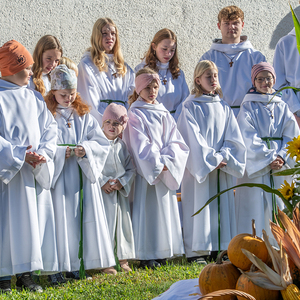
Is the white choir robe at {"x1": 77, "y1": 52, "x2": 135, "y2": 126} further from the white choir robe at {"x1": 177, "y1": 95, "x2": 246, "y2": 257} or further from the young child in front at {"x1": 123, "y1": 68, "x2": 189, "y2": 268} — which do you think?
the white choir robe at {"x1": 177, "y1": 95, "x2": 246, "y2": 257}

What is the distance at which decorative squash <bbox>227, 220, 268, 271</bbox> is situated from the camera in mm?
1768

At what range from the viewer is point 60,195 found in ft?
15.6

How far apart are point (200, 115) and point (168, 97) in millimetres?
830

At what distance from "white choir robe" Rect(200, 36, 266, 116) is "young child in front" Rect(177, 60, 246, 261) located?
3.44 ft

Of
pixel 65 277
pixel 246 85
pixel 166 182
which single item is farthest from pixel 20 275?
pixel 246 85

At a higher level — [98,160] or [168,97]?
[168,97]

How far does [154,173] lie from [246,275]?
11.9 ft

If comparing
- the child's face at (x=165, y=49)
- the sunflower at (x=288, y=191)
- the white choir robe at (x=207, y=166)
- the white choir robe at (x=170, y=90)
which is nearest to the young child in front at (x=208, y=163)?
the white choir robe at (x=207, y=166)

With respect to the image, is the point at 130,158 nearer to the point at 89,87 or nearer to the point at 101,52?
the point at 89,87

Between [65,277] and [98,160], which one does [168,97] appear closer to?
[98,160]

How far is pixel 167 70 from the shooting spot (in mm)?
6609

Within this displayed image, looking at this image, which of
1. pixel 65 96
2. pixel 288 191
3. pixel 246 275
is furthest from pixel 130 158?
pixel 246 275

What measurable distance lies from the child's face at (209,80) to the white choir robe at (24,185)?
2018 millimetres

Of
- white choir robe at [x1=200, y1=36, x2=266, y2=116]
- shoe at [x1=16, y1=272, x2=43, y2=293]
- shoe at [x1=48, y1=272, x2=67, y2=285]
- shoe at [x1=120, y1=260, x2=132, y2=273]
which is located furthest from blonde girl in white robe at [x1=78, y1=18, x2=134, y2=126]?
shoe at [x1=16, y1=272, x2=43, y2=293]
